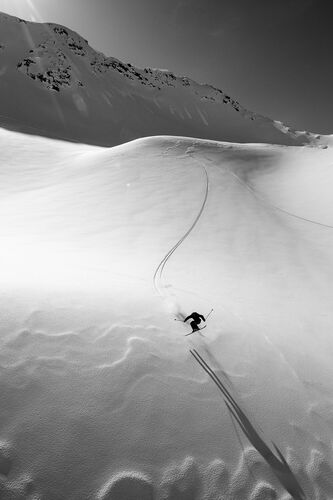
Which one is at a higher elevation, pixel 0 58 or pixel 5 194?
pixel 0 58

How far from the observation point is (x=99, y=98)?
92438mm

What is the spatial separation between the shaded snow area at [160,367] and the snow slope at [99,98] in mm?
54507

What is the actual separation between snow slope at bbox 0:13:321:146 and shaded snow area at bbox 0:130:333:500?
5451cm

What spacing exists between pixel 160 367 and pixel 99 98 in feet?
A: 335

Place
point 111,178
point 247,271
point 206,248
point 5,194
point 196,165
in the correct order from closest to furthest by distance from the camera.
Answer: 1. point 247,271
2. point 206,248
3. point 5,194
4. point 111,178
5. point 196,165

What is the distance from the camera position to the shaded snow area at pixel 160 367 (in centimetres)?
272

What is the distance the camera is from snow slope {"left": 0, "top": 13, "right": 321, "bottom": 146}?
72000 millimetres

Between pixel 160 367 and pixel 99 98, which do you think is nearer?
pixel 160 367

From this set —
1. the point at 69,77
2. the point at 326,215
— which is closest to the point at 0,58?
the point at 69,77

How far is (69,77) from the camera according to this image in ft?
331

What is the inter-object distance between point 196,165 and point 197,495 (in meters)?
19.0

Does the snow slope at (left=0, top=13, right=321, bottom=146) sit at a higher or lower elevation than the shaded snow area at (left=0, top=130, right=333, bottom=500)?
higher

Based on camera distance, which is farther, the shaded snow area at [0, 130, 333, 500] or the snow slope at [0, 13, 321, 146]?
the snow slope at [0, 13, 321, 146]

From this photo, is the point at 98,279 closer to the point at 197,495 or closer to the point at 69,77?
the point at 197,495
